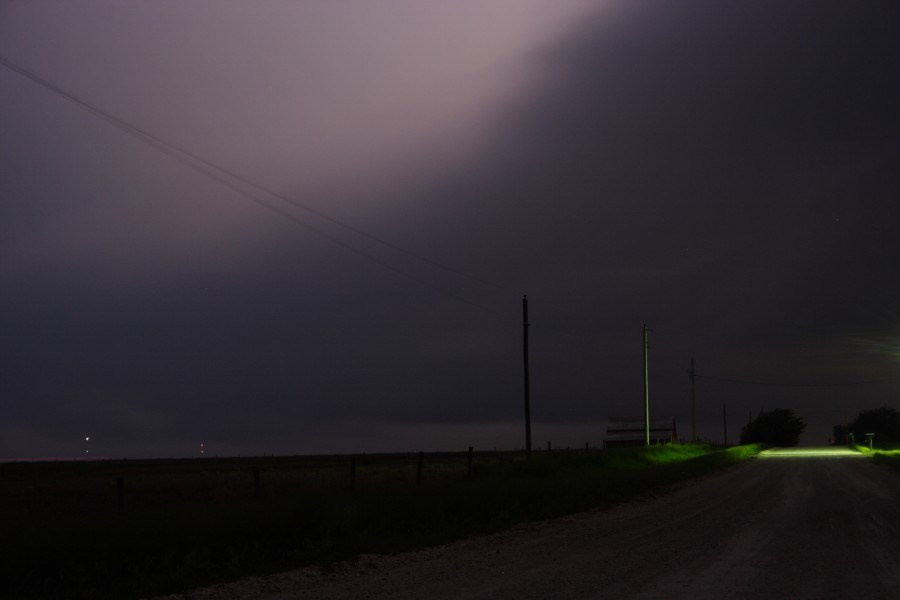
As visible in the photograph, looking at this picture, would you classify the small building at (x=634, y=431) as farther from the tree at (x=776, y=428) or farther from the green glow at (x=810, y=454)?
the tree at (x=776, y=428)

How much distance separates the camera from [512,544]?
14773mm

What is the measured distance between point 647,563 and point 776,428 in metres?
148

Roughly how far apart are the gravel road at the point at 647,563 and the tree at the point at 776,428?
5319 inches

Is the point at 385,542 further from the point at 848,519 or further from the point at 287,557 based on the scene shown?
the point at 848,519

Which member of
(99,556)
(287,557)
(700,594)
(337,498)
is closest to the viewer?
(700,594)

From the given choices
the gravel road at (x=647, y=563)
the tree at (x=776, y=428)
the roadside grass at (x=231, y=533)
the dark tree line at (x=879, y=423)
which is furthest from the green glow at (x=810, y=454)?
the dark tree line at (x=879, y=423)

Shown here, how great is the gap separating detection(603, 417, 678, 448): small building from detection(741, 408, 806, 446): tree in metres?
54.2

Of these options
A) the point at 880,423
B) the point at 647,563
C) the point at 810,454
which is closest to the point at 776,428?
the point at 880,423

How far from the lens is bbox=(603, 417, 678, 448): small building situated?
304 ft

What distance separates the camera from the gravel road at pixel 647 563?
33.0 ft

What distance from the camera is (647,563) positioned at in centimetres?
1194

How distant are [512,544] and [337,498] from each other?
3.60m

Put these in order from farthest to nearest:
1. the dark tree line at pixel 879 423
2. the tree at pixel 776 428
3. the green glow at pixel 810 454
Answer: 1. the dark tree line at pixel 879 423
2. the tree at pixel 776 428
3. the green glow at pixel 810 454

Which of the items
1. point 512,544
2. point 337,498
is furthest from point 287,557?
point 512,544
